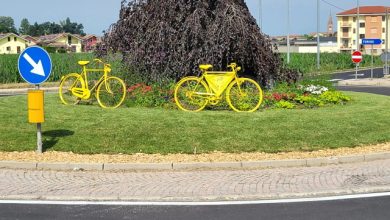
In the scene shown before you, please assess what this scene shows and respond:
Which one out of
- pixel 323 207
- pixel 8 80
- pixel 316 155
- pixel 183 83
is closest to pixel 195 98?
pixel 183 83

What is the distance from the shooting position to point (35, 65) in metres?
9.97

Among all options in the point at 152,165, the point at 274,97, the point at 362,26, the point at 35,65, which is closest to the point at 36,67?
the point at 35,65

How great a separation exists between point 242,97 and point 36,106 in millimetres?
5457

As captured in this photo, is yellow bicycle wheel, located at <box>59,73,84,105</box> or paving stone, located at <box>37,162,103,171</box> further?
yellow bicycle wheel, located at <box>59,73,84,105</box>

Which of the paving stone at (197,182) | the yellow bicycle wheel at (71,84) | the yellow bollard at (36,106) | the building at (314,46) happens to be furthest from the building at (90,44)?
the building at (314,46)

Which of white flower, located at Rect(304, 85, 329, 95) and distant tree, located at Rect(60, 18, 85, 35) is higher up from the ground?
distant tree, located at Rect(60, 18, 85, 35)

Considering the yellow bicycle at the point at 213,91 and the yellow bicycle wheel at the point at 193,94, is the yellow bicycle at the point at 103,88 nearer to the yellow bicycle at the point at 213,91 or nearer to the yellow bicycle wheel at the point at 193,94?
the yellow bicycle wheel at the point at 193,94

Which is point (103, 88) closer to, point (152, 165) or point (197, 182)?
point (152, 165)

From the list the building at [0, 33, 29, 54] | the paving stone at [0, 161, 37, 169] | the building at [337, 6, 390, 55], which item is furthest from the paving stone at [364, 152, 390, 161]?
the building at [337, 6, 390, 55]

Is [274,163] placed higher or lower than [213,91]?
lower

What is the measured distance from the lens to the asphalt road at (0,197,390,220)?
6281 millimetres

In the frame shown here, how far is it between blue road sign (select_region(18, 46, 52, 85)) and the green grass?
4.00 feet

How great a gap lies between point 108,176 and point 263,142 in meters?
3.17

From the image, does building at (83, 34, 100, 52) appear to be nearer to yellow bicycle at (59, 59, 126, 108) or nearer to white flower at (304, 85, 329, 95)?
yellow bicycle at (59, 59, 126, 108)
